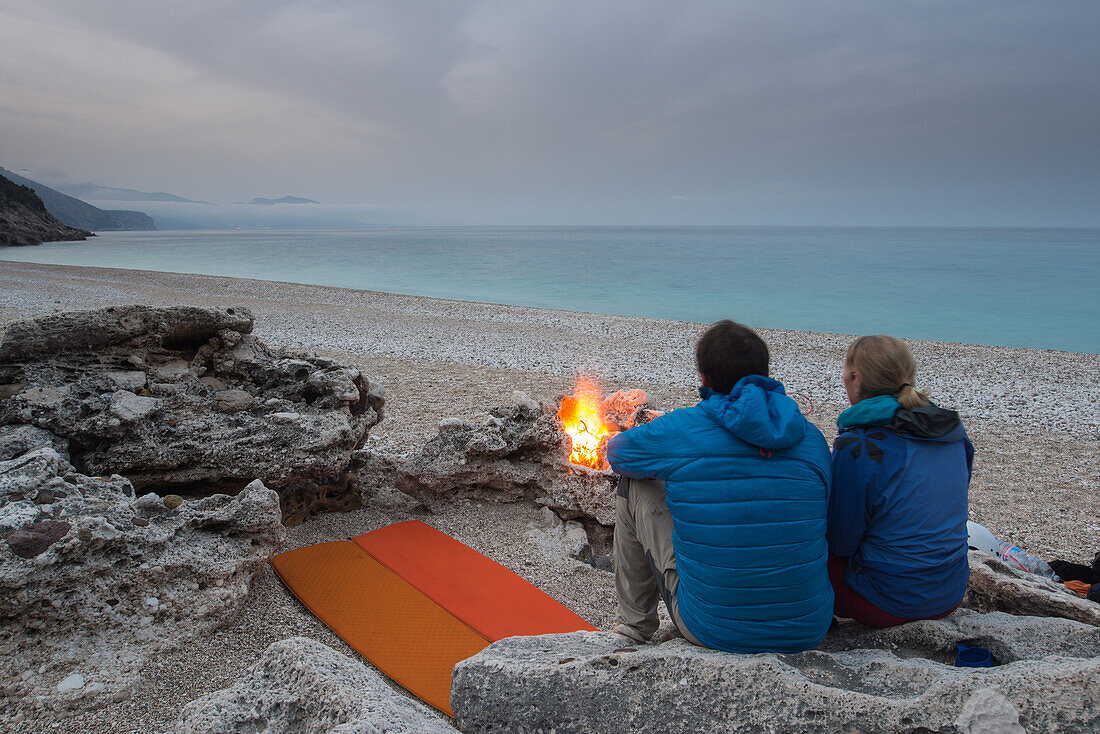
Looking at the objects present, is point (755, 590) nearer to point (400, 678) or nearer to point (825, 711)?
point (825, 711)

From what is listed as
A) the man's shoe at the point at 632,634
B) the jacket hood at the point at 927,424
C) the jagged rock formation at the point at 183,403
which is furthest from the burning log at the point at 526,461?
the jacket hood at the point at 927,424

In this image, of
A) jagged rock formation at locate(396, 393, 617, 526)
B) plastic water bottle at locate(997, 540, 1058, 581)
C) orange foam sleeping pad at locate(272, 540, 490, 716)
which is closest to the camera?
orange foam sleeping pad at locate(272, 540, 490, 716)

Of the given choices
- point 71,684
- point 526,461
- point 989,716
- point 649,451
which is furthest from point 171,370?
point 989,716

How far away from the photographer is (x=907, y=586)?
2.45 metres

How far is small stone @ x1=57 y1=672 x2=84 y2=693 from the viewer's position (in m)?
2.89

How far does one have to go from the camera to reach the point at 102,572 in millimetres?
3158

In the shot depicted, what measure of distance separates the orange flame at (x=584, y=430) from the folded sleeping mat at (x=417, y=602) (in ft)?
4.11

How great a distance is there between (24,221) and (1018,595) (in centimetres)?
8292

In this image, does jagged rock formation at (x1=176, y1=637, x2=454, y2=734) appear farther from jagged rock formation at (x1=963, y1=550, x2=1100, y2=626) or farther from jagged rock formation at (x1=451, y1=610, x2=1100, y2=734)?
jagged rock formation at (x1=963, y1=550, x2=1100, y2=626)

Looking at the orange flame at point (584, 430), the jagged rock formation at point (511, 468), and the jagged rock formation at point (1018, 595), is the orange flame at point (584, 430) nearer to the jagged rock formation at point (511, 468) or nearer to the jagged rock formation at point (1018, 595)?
the jagged rock formation at point (511, 468)

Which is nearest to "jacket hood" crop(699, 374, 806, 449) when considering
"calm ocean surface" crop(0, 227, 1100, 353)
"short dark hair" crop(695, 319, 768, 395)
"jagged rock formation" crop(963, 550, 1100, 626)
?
"short dark hair" crop(695, 319, 768, 395)

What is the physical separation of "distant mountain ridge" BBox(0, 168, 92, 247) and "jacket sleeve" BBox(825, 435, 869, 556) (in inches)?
2823

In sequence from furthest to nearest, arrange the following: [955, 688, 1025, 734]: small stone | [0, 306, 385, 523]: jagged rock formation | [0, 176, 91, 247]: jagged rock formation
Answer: [0, 176, 91, 247]: jagged rock formation → [0, 306, 385, 523]: jagged rock formation → [955, 688, 1025, 734]: small stone

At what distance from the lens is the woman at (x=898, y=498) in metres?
2.38
